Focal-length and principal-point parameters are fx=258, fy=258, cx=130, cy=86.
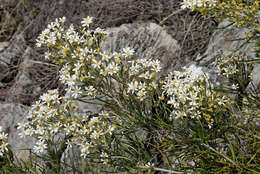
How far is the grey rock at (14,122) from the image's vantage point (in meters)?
3.41

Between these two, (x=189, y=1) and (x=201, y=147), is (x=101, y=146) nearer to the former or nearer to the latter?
(x=201, y=147)

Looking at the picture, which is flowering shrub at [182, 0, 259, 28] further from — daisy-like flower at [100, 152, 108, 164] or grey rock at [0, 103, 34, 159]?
grey rock at [0, 103, 34, 159]

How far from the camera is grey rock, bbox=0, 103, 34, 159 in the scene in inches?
134

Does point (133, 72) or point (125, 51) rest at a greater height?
point (125, 51)

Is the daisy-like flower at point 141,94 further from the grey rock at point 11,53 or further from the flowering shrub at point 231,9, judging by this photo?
the grey rock at point 11,53

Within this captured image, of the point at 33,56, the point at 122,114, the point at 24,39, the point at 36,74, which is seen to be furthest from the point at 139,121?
the point at 24,39

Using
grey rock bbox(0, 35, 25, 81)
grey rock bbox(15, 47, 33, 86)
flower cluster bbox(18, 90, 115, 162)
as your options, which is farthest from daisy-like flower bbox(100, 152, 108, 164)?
grey rock bbox(0, 35, 25, 81)

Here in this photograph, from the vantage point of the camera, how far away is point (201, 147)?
1873 mm

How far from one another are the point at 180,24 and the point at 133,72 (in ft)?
6.76

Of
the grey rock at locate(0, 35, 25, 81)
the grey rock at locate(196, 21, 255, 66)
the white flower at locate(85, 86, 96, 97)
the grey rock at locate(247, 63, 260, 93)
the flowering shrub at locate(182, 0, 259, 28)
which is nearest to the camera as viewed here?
the flowering shrub at locate(182, 0, 259, 28)

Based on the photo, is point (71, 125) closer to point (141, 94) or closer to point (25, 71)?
point (141, 94)

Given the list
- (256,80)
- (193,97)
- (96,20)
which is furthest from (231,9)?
(96,20)

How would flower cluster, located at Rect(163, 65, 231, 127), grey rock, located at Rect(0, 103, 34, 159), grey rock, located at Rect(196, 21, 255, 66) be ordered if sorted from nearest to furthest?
flower cluster, located at Rect(163, 65, 231, 127), grey rock, located at Rect(196, 21, 255, 66), grey rock, located at Rect(0, 103, 34, 159)

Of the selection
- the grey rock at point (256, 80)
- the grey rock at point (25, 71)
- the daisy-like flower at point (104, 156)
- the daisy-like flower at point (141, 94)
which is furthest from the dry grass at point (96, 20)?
the daisy-like flower at point (104, 156)
